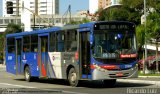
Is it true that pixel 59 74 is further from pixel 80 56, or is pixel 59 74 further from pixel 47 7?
pixel 47 7

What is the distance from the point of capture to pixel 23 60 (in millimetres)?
30188

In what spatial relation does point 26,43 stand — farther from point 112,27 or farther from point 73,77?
point 112,27

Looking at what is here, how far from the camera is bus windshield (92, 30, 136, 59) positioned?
22.0 metres

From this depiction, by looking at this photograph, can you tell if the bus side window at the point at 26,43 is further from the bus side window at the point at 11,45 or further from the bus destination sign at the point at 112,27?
the bus destination sign at the point at 112,27

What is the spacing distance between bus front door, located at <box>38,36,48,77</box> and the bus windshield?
5540 mm

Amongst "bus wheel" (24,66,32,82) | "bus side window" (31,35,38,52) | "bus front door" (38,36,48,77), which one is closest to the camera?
"bus front door" (38,36,48,77)

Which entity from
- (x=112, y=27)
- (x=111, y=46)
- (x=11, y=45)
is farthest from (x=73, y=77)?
(x=11, y=45)

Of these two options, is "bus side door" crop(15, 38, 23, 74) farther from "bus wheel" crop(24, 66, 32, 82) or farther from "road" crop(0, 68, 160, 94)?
"road" crop(0, 68, 160, 94)

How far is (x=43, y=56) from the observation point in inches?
1075

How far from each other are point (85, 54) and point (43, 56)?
5.15 meters

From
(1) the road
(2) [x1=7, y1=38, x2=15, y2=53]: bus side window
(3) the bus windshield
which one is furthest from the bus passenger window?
(2) [x1=7, y1=38, x2=15, y2=53]: bus side window

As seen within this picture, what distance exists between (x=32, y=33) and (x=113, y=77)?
833 cm

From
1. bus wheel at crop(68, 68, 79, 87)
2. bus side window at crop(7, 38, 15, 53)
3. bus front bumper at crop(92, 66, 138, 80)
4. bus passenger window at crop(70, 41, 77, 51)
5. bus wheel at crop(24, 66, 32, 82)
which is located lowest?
bus wheel at crop(24, 66, 32, 82)

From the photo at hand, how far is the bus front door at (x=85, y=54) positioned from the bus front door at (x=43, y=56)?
4.43m
